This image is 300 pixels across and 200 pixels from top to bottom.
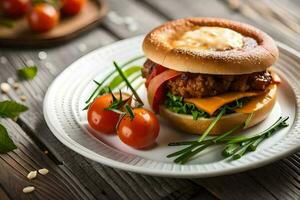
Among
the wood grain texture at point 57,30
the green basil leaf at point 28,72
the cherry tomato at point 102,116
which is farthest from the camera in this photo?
the wood grain texture at point 57,30

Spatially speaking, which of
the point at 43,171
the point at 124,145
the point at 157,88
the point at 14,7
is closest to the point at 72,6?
the point at 14,7

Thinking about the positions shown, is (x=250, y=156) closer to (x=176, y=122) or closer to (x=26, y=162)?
(x=176, y=122)

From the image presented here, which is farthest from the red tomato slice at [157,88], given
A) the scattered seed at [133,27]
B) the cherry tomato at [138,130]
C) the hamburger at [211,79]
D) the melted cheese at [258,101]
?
the scattered seed at [133,27]

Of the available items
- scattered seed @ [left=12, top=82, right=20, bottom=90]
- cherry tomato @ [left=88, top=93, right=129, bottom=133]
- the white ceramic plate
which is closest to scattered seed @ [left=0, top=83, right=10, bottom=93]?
scattered seed @ [left=12, top=82, right=20, bottom=90]

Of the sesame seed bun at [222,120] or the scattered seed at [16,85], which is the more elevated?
the sesame seed bun at [222,120]

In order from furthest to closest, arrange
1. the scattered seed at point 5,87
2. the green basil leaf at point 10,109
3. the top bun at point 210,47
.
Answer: the scattered seed at point 5,87 → the green basil leaf at point 10,109 → the top bun at point 210,47

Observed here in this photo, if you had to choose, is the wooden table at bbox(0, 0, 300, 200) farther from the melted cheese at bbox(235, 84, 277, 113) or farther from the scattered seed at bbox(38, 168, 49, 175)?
the melted cheese at bbox(235, 84, 277, 113)

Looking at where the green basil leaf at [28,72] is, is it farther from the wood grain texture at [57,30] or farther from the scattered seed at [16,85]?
the wood grain texture at [57,30]
